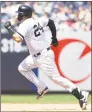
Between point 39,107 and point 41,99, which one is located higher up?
→ point 41,99

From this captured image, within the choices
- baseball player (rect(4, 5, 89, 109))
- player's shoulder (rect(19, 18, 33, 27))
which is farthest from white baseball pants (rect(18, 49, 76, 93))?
player's shoulder (rect(19, 18, 33, 27))

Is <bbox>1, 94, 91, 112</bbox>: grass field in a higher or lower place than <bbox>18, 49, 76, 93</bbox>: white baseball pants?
lower

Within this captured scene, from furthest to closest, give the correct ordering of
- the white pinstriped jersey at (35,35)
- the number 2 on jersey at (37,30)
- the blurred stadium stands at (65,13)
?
the blurred stadium stands at (65,13)
the number 2 on jersey at (37,30)
the white pinstriped jersey at (35,35)

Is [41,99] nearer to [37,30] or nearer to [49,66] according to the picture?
[49,66]

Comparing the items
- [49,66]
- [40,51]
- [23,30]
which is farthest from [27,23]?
[49,66]

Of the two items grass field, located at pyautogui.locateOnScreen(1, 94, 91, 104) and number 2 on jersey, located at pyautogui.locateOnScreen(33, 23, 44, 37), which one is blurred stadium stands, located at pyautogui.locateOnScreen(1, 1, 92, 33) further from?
number 2 on jersey, located at pyautogui.locateOnScreen(33, 23, 44, 37)

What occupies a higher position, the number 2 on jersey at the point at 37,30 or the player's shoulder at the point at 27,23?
the player's shoulder at the point at 27,23

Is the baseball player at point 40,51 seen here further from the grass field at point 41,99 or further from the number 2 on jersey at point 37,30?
the grass field at point 41,99

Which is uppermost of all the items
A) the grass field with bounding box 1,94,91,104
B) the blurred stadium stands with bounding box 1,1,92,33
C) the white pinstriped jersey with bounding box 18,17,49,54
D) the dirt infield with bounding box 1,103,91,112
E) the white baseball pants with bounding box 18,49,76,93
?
the blurred stadium stands with bounding box 1,1,92,33

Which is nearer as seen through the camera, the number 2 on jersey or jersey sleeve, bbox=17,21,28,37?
jersey sleeve, bbox=17,21,28,37

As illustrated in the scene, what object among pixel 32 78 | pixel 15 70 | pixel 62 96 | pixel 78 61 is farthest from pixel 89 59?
pixel 32 78

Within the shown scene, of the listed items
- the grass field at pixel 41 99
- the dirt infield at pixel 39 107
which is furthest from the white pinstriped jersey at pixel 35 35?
the grass field at pixel 41 99

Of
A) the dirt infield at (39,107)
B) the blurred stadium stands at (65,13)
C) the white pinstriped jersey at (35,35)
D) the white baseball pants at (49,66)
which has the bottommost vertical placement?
the dirt infield at (39,107)

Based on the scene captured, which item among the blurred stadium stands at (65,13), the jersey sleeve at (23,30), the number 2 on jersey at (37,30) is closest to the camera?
the jersey sleeve at (23,30)
